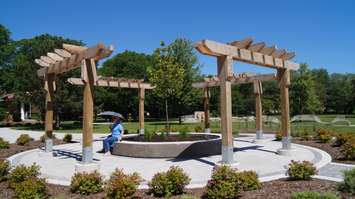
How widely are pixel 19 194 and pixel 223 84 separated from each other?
206 inches

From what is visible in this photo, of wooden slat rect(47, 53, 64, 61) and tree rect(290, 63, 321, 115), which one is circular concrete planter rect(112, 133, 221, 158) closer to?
wooden slat rect(47, 53, 64, 61)

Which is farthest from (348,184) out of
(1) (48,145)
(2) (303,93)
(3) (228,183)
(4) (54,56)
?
(2) (303,93)

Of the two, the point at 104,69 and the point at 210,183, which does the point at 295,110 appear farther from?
the point at 210,183

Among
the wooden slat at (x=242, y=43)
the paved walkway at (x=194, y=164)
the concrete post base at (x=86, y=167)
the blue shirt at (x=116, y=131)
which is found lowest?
the paved walkway at (x=194, y=164)

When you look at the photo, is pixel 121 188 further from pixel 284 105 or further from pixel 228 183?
pixel 284 105

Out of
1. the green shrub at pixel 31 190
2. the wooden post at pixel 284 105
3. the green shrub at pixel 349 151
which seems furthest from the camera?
the wooden post at pixel 284 105

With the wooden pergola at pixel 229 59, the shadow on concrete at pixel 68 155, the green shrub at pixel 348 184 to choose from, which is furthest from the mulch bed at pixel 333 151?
the shadow on concrete at pixel 68 155

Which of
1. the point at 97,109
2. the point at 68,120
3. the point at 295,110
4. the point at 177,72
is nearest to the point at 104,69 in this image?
the point at 68,120

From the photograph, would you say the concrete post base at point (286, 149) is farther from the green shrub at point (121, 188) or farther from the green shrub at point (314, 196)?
the green shrub at point (121, 188)

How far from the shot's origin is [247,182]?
19.6ft

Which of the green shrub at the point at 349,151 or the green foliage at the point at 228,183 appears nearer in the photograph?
the green foliage at the point at 228,183

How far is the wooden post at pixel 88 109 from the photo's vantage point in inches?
340

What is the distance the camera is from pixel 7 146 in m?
13.9

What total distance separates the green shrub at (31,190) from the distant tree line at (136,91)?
10.0m
